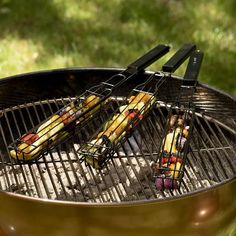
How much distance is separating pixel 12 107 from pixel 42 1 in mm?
1898

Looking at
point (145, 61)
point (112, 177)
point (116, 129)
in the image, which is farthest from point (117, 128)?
point (145, 61)

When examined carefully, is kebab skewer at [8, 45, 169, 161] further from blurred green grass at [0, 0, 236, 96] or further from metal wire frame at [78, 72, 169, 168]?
blurred green grass at [0, 0, 236, 96]

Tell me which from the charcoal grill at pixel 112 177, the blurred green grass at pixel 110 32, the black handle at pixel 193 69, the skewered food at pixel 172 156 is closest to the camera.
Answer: the charcoal grill at pixel 112 177

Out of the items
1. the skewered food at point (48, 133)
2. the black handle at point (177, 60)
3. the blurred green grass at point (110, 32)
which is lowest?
the skewered food at point (48, 133)

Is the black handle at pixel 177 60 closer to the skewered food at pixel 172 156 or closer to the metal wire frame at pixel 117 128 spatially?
the metal wire frame at pixel 117 128

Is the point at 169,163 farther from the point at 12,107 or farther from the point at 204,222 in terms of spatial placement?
the point at 12,107

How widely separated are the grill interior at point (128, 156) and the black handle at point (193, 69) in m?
0.09

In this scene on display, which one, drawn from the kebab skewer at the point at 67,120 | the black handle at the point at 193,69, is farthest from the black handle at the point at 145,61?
the black handle at the point at 193,69

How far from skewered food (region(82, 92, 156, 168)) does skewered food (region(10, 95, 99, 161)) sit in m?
0.09

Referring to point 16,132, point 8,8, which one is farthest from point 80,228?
point 8,8

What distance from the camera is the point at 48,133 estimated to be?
169 cm

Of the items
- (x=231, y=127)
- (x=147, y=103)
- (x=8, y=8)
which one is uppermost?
(x=8, y=8)

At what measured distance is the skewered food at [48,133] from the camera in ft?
5.33

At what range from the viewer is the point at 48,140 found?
164 centimetres
